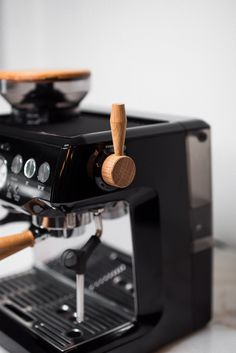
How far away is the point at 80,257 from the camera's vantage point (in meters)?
0.55

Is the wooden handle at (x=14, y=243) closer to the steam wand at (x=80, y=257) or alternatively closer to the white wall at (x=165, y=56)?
the steam wand at (x=80, y=257)

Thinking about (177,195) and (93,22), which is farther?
(93,22)

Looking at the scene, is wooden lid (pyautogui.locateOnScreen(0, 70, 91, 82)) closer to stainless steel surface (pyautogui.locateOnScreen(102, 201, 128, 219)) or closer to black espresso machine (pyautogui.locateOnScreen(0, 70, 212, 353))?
black espresso machine (pyautogui.locateOnScreen(0, 70, 212, 353))

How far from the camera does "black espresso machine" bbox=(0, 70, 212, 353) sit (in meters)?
0.51

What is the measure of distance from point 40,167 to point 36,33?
2.24 ft

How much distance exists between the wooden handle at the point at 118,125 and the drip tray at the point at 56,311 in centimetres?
23

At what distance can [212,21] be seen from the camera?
77cm

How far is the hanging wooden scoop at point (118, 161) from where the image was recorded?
48 centimetres

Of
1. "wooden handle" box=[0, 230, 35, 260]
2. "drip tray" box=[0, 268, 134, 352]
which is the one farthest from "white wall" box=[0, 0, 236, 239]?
"wooden handle" box=[0, 230, 35, 260]

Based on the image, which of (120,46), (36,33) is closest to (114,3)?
(120,46)

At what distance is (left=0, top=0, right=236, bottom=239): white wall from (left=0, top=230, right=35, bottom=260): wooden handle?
1.25ft

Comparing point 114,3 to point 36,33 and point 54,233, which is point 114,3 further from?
point 54,233

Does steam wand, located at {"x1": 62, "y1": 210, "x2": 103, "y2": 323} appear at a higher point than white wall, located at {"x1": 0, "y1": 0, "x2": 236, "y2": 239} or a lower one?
lower

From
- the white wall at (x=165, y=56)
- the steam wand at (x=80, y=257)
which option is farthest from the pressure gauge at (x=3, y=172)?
the white wall at (x=165, y=56)
